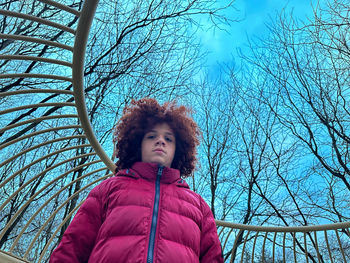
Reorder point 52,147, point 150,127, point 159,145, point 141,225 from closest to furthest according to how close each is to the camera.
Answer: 1. point 141,225
2. point 159,145
3. point 150,127
4. point 52,147

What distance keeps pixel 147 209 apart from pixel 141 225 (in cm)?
9

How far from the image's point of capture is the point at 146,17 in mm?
4785

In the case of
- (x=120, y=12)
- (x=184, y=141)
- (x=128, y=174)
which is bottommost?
(x=128, y=174)

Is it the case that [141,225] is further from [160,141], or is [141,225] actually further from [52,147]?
[52,147]

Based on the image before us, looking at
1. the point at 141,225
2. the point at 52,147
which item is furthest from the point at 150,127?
the point at 52,147

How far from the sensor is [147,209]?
1.24 meters

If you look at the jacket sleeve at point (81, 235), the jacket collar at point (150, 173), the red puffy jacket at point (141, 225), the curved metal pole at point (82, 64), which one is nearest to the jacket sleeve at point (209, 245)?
the red puffy jacket at point (141, 225)

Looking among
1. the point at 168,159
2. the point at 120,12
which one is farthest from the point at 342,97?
the point at 168,159

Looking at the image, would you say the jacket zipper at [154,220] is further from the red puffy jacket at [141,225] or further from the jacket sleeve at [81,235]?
the jacket sleeve at [81,235]

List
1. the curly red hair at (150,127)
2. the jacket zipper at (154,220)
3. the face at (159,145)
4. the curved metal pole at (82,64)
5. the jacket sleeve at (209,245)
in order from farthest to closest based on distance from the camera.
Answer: the curly red hair at (150,127), the face at (159,145), the jacket sleeve at (209,245), the curved metal pole at (82,64), the jacket zipper at (154,220)

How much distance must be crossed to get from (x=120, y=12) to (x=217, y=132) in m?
2.81

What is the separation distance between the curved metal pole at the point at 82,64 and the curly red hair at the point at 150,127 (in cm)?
26

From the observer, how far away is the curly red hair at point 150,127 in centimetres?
163

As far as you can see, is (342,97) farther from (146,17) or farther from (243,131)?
(146,17)
